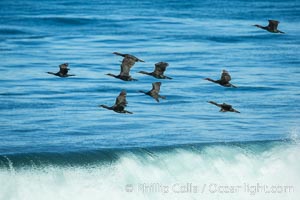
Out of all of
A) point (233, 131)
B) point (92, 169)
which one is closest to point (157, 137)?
point (233, 131)

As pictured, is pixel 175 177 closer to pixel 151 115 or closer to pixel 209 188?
pixel 209 188

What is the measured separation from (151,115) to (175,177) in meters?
9.73

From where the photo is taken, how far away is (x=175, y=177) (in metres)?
42.0

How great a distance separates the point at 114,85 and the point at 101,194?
64.6 ft

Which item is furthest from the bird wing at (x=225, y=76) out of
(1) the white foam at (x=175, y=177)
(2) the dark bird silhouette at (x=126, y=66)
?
(1) the white foam at (x=175, y=177)

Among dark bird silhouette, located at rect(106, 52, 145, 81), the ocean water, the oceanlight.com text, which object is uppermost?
dark bird silhouette, located at rect(106, 52, 145, 81)

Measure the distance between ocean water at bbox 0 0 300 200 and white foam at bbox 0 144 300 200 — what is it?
0.16 feet

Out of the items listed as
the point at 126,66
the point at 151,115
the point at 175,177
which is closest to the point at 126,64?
the point at 126,66

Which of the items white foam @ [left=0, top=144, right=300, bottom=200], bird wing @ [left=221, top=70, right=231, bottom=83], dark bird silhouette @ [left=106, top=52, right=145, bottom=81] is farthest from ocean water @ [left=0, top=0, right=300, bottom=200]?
bird wing @ [left=221, top=70, right=231, bottom=83]

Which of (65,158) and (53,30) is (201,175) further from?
(53,30)

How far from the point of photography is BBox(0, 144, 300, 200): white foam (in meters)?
39.2

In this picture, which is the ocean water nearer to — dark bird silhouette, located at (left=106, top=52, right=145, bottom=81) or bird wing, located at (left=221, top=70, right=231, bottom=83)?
dark bird silhouette, located at (left=106, top=52, right=145, bottom=81)

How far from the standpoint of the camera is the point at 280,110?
5272 cm

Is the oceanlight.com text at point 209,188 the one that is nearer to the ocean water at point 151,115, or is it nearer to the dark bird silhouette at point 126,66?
the ocean water at point 151,115
